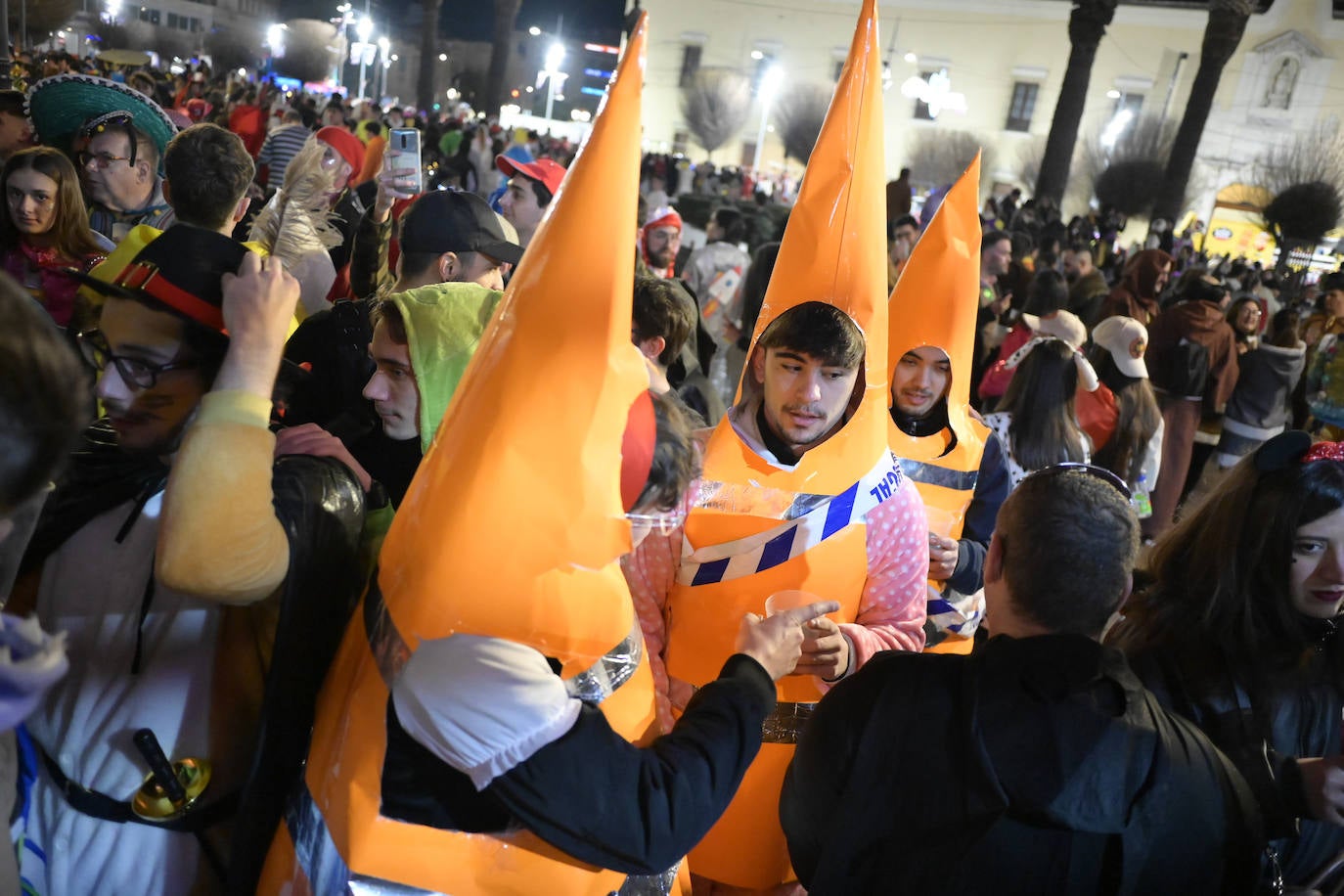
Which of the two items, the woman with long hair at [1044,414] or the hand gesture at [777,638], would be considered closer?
the hand gesture at [777,638]

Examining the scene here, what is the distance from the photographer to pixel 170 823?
4.55 feet

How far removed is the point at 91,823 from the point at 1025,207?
62.1 ft

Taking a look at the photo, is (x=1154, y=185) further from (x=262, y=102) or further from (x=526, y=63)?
(x=526, y=63)

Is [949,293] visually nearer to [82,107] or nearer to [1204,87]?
[82,107]

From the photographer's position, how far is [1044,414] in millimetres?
3627

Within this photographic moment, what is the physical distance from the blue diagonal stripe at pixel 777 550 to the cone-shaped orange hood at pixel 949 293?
995mm

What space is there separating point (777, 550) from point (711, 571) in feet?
0.51

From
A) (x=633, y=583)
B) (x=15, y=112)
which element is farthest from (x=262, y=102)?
(x=633, y=583)

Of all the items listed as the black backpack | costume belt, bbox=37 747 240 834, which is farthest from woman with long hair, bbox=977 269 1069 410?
costume belt, bbox=37 747 240 834

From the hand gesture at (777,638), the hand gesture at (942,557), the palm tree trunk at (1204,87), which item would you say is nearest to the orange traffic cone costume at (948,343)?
the hand gesture at (942,557)

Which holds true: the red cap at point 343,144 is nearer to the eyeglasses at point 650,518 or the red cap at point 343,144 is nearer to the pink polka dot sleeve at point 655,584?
the pink polka dot sleeve at point 655,584

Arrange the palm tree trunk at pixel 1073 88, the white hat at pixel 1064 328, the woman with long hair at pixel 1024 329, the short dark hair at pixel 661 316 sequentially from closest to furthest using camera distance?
the short dark hair at pixel 661 316
the white hat at pixel 1064 328
the woman with long hair at pixel 1024 329
the palm tree trunk at pixel 1073 88

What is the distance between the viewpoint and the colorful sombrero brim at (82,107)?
3990 mm

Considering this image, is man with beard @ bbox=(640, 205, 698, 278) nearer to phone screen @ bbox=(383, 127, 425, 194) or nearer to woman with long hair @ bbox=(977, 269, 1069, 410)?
phone screen @ bbox=(383, 127, 425, 194)
